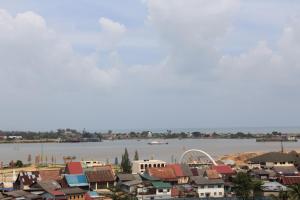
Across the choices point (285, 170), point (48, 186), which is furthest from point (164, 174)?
point (285, 170)

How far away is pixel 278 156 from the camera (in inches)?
1736

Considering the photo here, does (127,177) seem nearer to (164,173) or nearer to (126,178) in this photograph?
(126,178)

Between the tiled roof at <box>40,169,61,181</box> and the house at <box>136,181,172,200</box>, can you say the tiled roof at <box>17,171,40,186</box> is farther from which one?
the house at <box>136,181,172,200</box>

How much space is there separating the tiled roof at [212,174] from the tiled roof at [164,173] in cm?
249

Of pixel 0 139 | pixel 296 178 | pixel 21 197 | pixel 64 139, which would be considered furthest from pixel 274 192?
pixel 0 139

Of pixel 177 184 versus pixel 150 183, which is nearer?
pixel 150 183

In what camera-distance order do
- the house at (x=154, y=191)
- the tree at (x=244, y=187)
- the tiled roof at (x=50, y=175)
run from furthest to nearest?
the tiled roof at (x=50, y=175)
the house at (x=154, y=191)
the tree at (x=244, y=187)

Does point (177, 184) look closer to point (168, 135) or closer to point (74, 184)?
point (74, 184)

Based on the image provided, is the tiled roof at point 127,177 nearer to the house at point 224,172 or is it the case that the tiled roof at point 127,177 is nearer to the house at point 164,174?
the house at point 164,174

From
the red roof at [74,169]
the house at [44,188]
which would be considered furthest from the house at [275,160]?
the house at [44,188]

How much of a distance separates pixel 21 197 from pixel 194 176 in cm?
1383

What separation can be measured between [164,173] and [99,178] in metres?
4.87

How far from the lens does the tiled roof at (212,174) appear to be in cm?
3433

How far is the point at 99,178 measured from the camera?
3438 cm
